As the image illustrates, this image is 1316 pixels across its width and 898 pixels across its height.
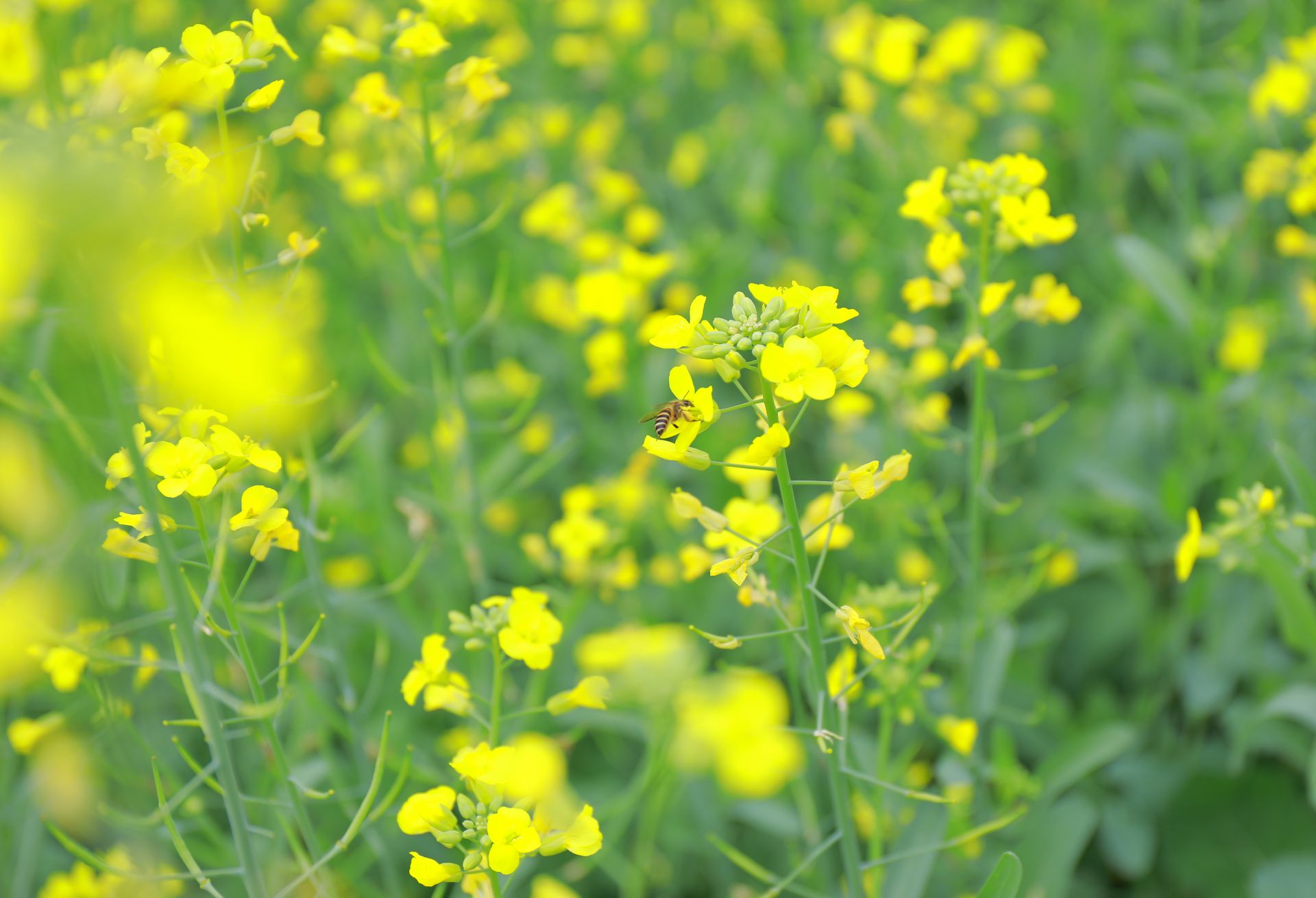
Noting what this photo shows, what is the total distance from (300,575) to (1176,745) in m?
2.65

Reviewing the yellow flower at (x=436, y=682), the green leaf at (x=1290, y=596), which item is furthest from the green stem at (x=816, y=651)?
the green leaf at (x=1290, y=596)

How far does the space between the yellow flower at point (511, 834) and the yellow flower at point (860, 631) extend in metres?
0.53

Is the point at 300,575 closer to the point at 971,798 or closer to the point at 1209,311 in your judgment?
the point at 971,798

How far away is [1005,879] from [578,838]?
2.31 ft

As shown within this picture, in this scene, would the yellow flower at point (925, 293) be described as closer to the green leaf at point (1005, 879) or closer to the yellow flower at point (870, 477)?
the yellow flower at point (870, 477)

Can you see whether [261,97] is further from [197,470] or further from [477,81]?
[477,81]

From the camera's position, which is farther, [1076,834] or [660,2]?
[660,2]

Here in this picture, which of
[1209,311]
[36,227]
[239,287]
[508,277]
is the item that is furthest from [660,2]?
[36,227]

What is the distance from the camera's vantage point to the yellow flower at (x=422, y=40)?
6.79 feet

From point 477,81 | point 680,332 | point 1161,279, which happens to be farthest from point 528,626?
point 1161,279

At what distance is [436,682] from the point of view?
170 cm

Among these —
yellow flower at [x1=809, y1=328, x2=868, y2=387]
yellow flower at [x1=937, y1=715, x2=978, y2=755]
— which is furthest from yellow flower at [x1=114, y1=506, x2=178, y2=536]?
yellow flower at [x1=937, y1=715, x2=978, y2=755]

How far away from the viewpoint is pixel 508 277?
4156mm

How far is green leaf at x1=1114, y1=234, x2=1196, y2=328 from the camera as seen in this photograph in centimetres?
312
